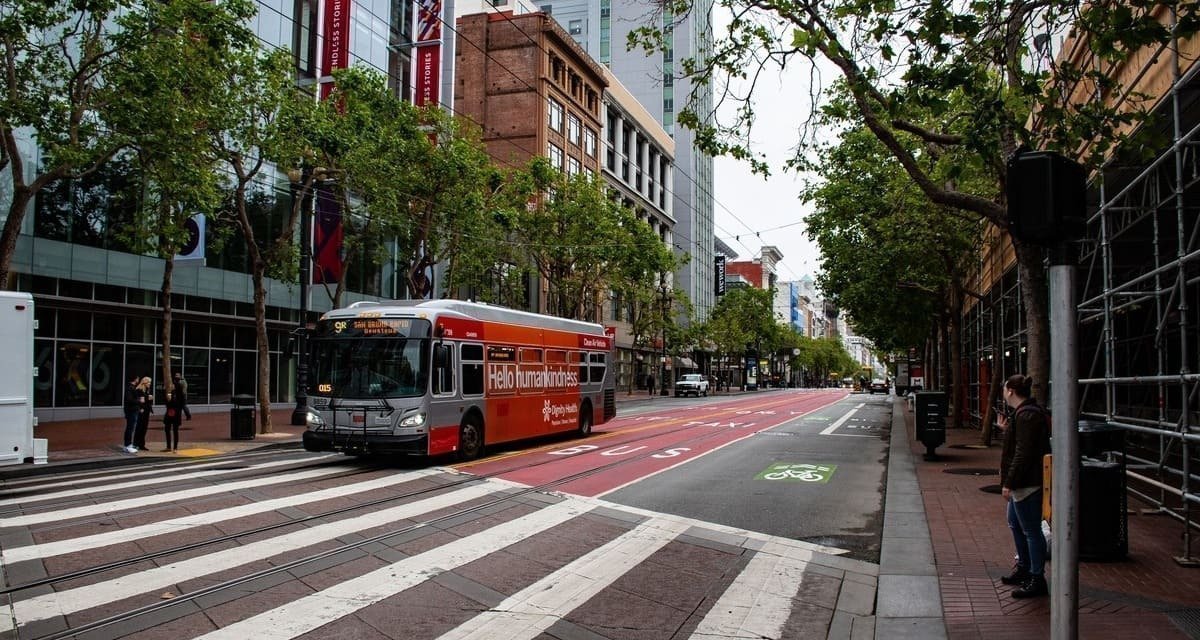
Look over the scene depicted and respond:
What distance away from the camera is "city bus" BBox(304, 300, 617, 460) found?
13.8 metres

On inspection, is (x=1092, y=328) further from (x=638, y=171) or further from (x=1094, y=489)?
(x=638, y=171)

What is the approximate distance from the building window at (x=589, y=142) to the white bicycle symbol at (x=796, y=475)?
49.5m

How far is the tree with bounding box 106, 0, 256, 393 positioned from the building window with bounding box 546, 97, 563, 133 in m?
38.9

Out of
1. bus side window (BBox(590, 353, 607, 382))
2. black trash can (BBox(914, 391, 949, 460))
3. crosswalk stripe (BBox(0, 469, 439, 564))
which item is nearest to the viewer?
crosswalk stripe (BBox(0, 469, 439, 564))

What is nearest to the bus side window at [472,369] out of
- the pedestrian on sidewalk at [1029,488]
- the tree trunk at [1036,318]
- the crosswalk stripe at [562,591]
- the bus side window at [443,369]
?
the bus side window at [443,369]

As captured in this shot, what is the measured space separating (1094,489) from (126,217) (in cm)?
2689

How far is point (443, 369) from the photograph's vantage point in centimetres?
1446

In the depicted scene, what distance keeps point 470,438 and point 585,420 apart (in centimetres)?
614

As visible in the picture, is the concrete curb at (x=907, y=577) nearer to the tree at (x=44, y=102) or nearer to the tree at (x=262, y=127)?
the tree at (x=44, y=102)

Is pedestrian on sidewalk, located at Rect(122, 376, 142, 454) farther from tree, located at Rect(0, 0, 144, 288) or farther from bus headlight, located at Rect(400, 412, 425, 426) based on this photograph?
bus headlight, located at Rect(400, 412, 425, 426)

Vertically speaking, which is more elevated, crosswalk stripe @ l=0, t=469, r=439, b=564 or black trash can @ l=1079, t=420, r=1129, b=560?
black trash can @ l=1079, t=420, r=1129, b=560

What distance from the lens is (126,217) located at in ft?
84.4

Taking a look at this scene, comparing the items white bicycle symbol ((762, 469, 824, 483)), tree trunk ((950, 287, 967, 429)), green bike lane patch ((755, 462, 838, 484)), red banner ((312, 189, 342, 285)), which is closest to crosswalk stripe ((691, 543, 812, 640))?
green bike lane patch ((755, 462, 838, 484))

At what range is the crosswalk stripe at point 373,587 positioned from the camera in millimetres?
5613
